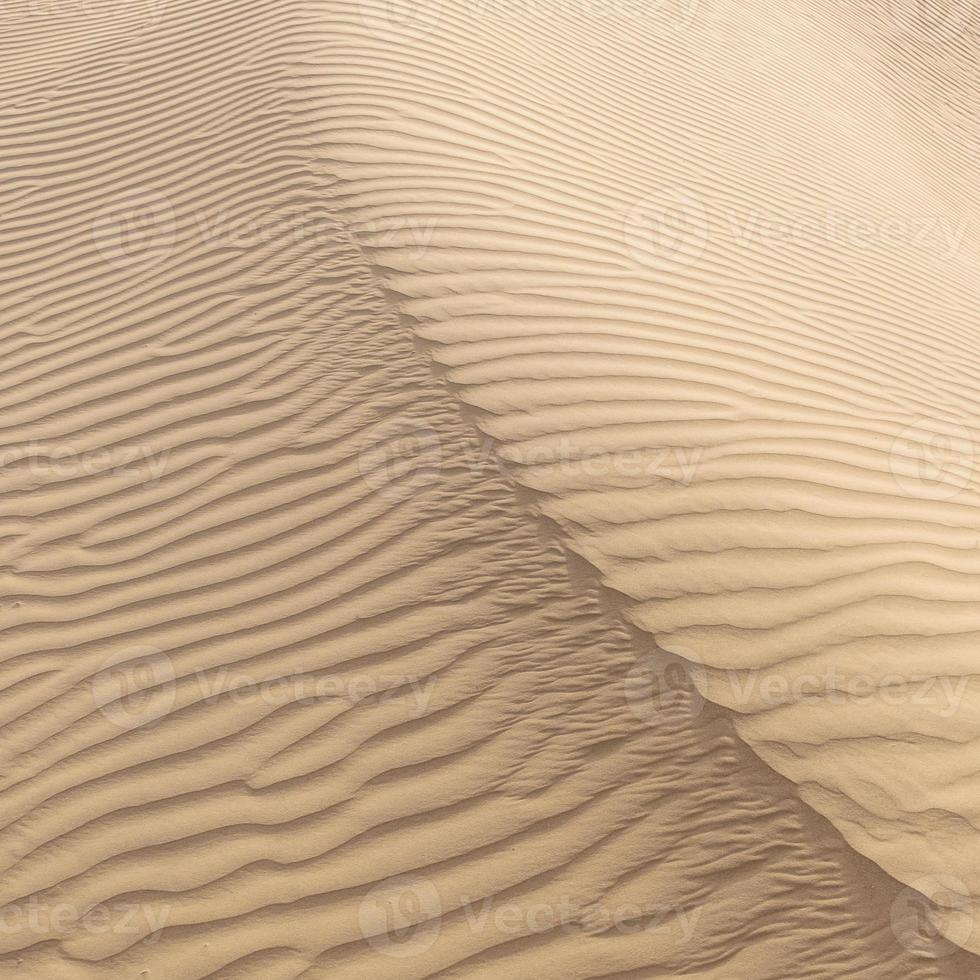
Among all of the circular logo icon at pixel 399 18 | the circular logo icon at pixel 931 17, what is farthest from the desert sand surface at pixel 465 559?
the circular logo icon at pixel 931 17

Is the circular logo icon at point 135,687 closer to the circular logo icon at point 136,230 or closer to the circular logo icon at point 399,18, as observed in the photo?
the circular logo icon at point 136,230

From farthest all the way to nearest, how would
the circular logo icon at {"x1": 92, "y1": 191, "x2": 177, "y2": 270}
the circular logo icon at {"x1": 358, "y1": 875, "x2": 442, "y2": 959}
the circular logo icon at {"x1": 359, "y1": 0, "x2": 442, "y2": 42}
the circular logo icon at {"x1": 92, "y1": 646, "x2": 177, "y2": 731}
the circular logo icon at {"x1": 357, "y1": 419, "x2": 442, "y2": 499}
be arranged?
the circular logo icon at {"x1": 359, "y1": 0, "x2": 442, "y2": 42}, the circular logo icon at {"x1": 92, "y1": 191, "x2": 177, "y2": 270}, the circular logo icon at {"x1": 357, "y1": 419, "x2": 442, "y2": 499}, the circular logo icon at {"x1": 92, "y1": 646, "x2": 177, "y2": 731}, the circular logo icon at {"x1": 358, "y1": 875, "x2": 442, "y2": 959}

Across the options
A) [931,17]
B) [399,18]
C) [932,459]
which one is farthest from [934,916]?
[931,17]

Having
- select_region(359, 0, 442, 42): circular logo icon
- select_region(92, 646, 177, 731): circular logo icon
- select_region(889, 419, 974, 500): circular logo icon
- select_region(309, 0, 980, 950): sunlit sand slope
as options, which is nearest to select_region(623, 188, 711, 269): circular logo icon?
select_region(309, 0, 980, 950): sunlit sand slope

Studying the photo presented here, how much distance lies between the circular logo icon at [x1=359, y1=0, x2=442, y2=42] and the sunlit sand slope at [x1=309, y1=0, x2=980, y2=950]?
29 mm

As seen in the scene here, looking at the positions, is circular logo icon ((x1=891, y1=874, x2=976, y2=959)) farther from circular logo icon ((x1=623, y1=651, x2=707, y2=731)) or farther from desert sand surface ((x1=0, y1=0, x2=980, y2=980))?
circular logo icon ((x1=623, y1=651, x2=707, y2=731))

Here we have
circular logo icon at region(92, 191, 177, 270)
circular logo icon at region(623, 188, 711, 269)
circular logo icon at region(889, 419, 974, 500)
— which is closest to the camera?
circular logo icon at region(889, 419, 974, 500)

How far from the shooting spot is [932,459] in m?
4.18

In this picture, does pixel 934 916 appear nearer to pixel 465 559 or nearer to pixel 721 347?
pixel 465 559

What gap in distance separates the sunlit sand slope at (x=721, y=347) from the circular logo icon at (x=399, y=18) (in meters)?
0.03

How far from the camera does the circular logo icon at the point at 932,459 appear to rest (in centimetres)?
393

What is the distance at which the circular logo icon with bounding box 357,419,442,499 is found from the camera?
404cm

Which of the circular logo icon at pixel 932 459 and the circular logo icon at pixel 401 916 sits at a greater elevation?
the circular logo icon at pixel 932 459

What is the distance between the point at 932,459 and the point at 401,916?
2864 millimetres
